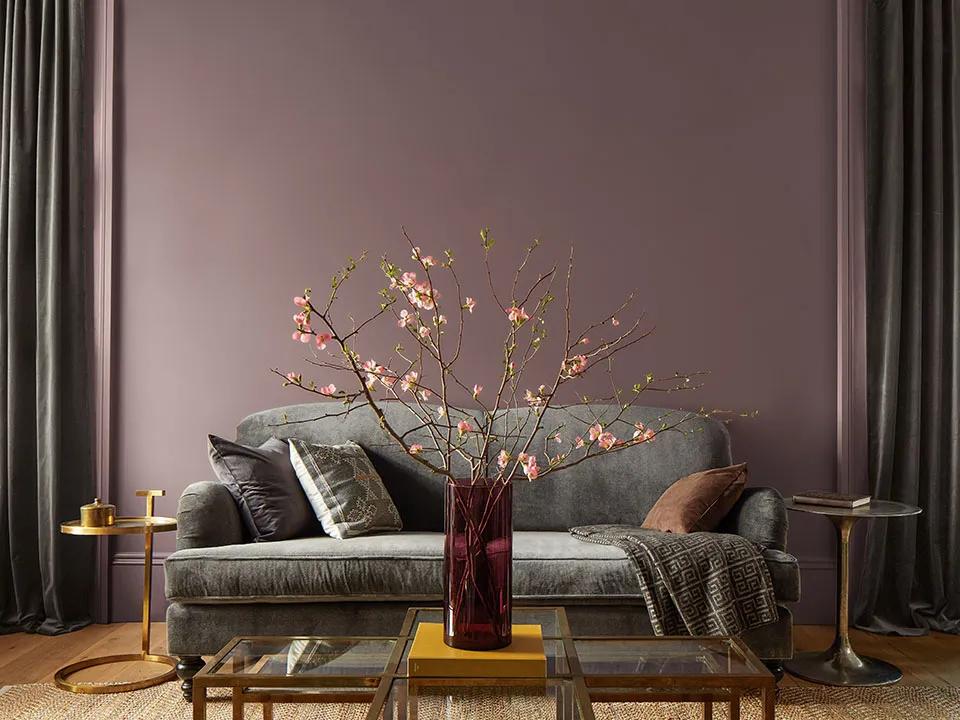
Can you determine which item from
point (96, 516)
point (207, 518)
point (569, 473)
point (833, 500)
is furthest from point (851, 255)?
point (96, 516)

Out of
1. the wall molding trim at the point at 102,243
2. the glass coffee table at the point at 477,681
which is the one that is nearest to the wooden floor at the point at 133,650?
the wall molding trim at the point at 102,243

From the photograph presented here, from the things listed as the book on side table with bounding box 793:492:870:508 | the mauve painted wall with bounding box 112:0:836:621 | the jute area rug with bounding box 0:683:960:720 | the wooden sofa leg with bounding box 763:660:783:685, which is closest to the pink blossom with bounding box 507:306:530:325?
the jute area rug with bounding box 0:683:960:720

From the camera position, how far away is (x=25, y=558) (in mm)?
3865

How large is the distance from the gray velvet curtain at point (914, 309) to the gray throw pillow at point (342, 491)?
204cm

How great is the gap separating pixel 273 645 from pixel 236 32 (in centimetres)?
289

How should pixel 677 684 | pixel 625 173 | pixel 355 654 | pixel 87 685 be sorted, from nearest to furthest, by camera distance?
pixel 677 684 < pixel 355 654 < pixel 87 685 < pixel 625 173

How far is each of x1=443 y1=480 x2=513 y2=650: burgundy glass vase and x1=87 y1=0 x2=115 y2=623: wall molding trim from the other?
2.49 m

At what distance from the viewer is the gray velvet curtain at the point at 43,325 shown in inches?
151

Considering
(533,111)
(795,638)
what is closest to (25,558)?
(533,111)

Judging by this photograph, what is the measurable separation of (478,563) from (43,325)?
269 cm

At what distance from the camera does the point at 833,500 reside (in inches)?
129

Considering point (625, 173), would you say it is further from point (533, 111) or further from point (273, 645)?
point (273, 645)

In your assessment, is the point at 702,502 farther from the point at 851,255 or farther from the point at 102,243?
the point at 102,243

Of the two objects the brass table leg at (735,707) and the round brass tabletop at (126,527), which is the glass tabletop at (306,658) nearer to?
the brass table leg at (735,707)
